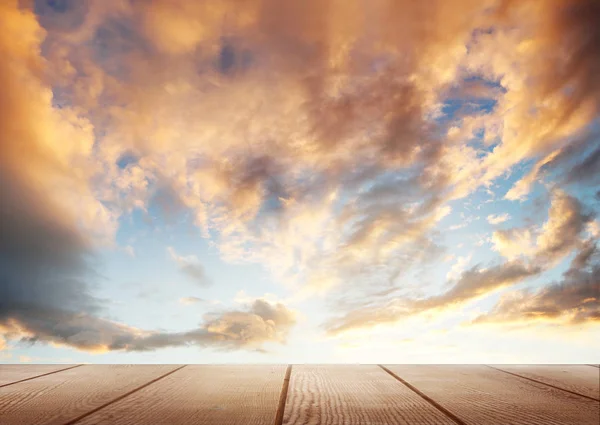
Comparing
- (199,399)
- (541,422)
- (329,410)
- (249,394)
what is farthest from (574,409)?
(199,399)

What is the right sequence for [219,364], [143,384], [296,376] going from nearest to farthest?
[143,384] → [296,376] → [219,364]

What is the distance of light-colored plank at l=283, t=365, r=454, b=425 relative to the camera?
5.06ft

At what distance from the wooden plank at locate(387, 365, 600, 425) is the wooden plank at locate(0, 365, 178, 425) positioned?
142 centimetres

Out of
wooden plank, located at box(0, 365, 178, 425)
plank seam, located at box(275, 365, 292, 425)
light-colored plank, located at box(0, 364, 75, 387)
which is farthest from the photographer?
light-colored plank, located at box(0, 364, 75, 387)

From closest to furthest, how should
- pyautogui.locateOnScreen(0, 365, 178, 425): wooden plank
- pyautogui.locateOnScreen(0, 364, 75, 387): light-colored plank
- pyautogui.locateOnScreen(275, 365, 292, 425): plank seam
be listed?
pyautogui.locateOnScreen(275, 365, 292, 425): plank seam
pyautogui.locateOnScreen(0, 365, 178, 425): wooden plank
pyautogui.locateOnScreen(0, 364, 75, 387): light-colored plank

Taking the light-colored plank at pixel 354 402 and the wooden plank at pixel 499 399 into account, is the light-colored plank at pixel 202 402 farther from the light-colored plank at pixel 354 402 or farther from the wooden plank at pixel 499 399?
the wooden plank at pixel 499 399

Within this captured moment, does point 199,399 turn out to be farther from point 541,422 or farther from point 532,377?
point 532,377

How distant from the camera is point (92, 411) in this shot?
1.69m

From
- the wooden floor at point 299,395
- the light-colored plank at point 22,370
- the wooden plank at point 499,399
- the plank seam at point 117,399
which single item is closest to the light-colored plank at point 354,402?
the wooden floor at point 299,395

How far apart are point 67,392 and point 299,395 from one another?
109cm

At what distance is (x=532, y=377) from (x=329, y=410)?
5.12 feet

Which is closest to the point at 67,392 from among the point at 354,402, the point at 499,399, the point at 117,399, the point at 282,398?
the point at 117,399

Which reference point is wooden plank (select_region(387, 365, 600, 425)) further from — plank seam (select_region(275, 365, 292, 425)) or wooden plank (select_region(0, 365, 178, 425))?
wooden plank (select_region(0, 365, 178, 425))

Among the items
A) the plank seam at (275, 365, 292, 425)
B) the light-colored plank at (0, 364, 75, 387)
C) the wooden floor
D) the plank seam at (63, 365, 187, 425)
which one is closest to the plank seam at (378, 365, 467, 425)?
the wooden floor
